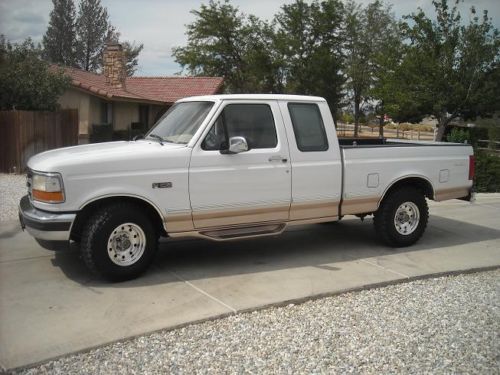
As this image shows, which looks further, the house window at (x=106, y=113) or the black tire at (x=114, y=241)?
the house window at (x=106, y=113)

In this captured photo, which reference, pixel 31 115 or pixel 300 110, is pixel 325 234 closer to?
pixel 300 110

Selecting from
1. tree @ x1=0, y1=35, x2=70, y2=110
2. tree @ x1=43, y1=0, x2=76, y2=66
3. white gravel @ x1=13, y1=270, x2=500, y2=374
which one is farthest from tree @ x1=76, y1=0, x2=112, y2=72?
white gravel @ x1=13, y1=270, x2=500, y2=374

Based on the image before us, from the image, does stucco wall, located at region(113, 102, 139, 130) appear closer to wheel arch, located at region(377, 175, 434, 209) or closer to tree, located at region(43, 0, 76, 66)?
wheel arch, located at region(377, 175, 434, 209)

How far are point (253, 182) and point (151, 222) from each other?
4.02 ft

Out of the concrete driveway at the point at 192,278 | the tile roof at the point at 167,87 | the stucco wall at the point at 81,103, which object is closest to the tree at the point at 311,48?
the tile roof at the point at 167,87

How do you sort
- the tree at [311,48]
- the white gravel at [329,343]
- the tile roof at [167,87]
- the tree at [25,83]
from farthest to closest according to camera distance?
the tree at [311,48]
the tile roof at [167,87]
the tree at [25,83]
the white gravel at [329,343]

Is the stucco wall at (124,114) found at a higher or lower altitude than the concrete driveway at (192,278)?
higher

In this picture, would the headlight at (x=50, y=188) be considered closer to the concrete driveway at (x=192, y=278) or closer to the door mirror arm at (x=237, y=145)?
the concrete driveway at (x=192, y=278)

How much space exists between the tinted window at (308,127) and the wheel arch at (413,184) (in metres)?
1.22

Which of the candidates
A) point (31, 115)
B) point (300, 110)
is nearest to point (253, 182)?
point (300, 110)

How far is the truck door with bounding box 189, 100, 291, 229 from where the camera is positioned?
5887mm

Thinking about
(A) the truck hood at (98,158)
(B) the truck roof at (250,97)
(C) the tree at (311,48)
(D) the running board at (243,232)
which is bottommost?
(D) the running board at (243,232)

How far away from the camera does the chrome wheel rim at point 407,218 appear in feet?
24.4

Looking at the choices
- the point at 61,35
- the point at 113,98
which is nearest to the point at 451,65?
the point at 113,98
